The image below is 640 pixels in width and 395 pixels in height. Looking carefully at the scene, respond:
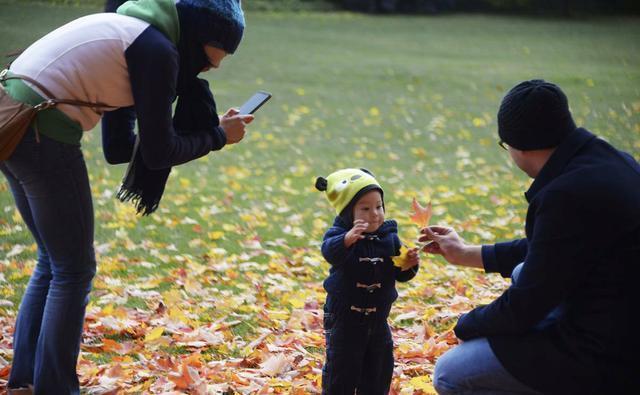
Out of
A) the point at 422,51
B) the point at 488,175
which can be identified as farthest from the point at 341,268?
the point at 422,51

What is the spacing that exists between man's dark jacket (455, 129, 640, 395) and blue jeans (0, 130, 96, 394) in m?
1.66

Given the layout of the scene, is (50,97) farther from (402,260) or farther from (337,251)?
(402,260)

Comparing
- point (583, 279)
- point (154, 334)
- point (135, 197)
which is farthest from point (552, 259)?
point (154, 334)

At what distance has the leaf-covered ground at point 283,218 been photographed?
4703 millimetres

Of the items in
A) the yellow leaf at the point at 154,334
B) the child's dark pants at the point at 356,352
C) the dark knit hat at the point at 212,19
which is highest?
the dark knit hat at the point at 212,19

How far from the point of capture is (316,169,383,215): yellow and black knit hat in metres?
3.61

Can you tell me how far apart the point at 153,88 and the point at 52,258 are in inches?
31.7

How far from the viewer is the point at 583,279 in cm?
288

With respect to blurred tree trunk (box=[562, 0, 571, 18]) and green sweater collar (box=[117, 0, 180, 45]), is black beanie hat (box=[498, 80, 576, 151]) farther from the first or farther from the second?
blurred tree trunk (box=[562, 0, 571, 18])

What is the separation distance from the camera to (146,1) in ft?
11.3

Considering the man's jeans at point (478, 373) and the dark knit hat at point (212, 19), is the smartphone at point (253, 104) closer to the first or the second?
the dark knit hat at point (212, 19)

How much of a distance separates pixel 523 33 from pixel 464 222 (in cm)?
2042

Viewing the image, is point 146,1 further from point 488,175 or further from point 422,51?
point 422,51

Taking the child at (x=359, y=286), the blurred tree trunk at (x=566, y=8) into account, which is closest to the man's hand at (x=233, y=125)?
the child at (x=359, y=286)
